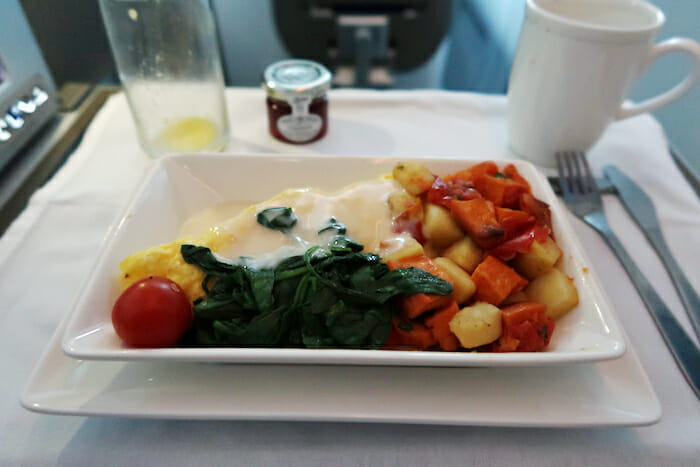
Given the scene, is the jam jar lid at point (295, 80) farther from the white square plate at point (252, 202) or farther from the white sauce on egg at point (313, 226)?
the white sauce on egg at point (313, 226)

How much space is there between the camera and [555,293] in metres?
1.03

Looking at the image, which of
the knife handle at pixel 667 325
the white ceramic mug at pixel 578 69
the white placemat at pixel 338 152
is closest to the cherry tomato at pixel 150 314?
the white placemat at pixel 338 152

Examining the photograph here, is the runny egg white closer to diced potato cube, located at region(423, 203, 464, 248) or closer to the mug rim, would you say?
diced potato cube, located at region(423, 203, 464, 248)

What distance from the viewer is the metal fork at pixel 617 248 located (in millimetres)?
1057

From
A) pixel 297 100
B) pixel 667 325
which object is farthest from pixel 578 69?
pixel 297 100

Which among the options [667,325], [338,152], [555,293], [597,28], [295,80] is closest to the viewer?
[555,293]

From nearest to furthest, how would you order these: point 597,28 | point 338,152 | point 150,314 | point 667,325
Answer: point 150,314 < point 667,325 < point 597,28 < point 338,152

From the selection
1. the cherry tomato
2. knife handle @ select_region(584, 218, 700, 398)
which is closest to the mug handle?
knife handle @ select_region(584, 218, 700, 398)

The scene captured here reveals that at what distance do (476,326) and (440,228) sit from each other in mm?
289

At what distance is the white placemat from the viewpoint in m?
0.89

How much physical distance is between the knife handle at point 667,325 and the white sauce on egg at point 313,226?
2.16 ft

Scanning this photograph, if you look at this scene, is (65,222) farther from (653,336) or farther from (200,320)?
(653,336)

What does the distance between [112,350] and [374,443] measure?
0.53 m

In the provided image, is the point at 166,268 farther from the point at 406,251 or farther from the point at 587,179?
the point at 587,179
